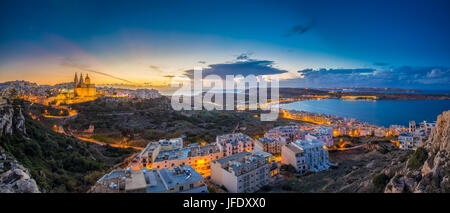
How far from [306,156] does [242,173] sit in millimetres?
4164

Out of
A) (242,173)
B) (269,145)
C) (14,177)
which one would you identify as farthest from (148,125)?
(14,177)

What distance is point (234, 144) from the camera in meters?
11.2

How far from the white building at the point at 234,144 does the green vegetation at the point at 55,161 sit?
16.5ft

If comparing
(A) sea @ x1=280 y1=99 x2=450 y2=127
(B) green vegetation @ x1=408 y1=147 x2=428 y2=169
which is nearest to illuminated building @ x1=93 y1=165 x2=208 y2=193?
(B) green vegetation @ x1=408 y1=147 x2=428 y2=169

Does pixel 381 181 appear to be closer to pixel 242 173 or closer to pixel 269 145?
pixel 242 173

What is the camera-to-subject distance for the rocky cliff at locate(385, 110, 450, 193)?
3.06 m

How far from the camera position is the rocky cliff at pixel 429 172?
306 centimetres

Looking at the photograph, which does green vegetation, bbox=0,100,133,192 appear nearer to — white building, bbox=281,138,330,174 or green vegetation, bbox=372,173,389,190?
green vegetation, bbox=372,173,389,190

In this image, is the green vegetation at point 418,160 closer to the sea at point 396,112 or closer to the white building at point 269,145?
the white building at point 269,145

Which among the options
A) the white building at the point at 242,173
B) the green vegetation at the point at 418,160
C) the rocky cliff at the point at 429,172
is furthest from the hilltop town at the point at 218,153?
the rocky cliff at the point at 429,172

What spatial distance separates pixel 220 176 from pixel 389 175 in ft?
17.1

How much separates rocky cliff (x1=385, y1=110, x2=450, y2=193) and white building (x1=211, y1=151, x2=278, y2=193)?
4.18 meters

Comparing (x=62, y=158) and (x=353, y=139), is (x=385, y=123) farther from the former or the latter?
(x=62, y=158)
